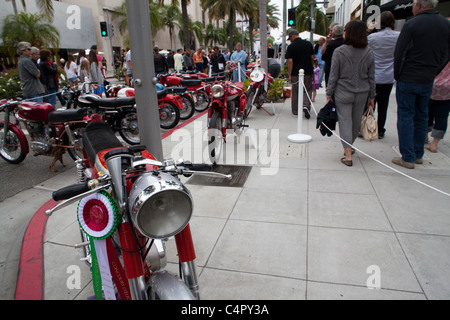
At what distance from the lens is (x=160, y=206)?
159cm

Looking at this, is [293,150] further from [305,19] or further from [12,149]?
[305,19]

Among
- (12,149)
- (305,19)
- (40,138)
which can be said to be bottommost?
(12,149)

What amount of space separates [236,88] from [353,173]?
2.46 meters

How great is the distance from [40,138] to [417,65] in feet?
18.9

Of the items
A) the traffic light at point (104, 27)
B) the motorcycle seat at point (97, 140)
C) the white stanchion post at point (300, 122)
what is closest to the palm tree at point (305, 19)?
the traffic light at point (104, 27)

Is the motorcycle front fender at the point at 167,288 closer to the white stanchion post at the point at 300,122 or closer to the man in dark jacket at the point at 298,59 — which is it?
the white stanchion post at the point at 300,122

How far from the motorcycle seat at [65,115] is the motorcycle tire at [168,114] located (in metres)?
3.26

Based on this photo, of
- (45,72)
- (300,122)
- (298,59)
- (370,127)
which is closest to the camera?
(370,127)

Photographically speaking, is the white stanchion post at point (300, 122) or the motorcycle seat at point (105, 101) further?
the white stanchion post at point (300, 122)

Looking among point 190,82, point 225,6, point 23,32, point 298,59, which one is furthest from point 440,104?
point 225,6

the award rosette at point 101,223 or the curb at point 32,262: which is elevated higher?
the award rosette at point 101,223

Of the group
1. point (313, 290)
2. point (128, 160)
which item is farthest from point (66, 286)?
point (313, 290)

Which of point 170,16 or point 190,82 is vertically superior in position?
point 170,16

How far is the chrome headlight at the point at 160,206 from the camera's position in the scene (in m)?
1.49
